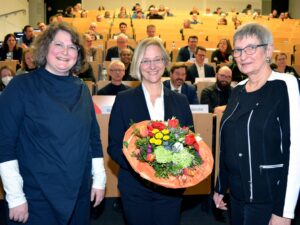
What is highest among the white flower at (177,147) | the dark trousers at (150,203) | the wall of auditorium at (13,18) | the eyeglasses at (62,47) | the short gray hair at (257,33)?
the wall of auditorium at (13,18)

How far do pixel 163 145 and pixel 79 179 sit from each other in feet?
1.34

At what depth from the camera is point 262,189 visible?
1.76 m

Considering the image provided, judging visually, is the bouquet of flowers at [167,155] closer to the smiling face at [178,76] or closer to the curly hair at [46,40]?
the curly hair at [46,40]

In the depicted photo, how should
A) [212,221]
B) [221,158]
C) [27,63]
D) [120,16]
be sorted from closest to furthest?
[221,158]
[212,221]
[27,63]
[120,16]

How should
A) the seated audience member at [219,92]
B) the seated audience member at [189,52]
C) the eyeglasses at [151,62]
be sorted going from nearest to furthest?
the eyeglasses at [151,62], the seated audience member at [219,92], the seated audience member at [189,52]

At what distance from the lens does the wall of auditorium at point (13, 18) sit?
43.8 ft

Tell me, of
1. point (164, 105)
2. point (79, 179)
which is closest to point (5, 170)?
point (79, 179)

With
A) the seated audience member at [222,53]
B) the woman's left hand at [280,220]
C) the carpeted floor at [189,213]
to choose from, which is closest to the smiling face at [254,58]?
the woman's left hand at [280,220]

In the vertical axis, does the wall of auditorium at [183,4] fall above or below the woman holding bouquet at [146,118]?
above

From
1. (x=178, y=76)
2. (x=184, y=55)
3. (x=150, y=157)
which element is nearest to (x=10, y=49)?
(x=184, y=55)

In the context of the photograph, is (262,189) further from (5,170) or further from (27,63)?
(27,63)

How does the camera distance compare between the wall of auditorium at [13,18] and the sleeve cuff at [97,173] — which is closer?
the sleeve cuff at [97,173]

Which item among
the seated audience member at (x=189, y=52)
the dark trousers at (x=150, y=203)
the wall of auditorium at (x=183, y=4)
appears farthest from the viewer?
the wall of auditorium at (x=183, y=4)

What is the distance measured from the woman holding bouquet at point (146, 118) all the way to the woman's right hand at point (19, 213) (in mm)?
522
